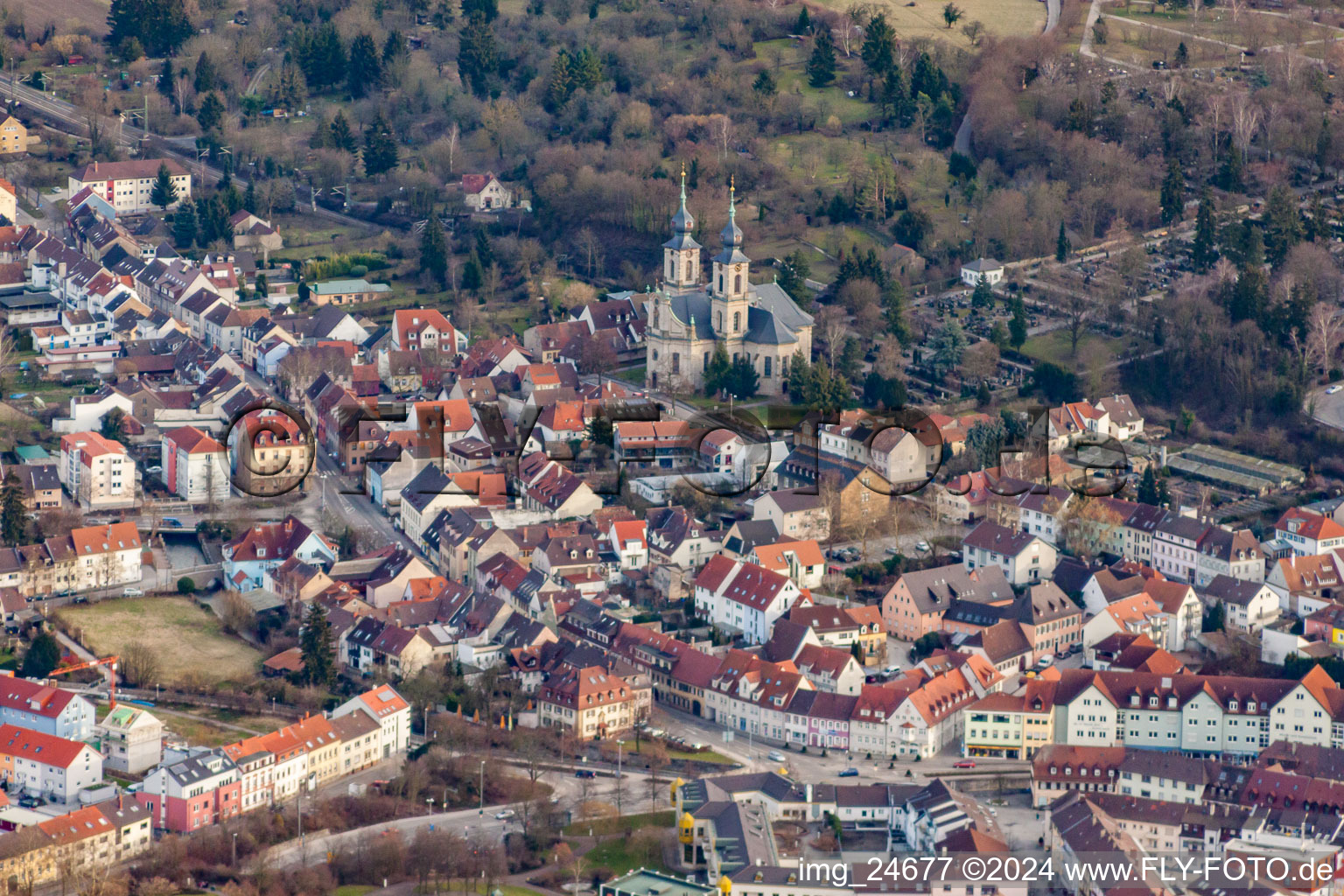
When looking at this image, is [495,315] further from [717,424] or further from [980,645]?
[980,645]

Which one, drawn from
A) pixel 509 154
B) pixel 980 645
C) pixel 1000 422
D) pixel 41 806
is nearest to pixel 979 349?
pixel 1000 422

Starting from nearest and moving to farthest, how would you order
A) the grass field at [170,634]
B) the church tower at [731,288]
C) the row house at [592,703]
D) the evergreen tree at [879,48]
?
the row house at [592,703] → the grass field at [170,634] → the church tower at [731,288] → the evergreen tree at [879,48]

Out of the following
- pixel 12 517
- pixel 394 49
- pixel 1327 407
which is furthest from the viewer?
pixel 394 49

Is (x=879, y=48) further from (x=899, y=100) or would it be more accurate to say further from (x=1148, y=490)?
(x=1148, y=490)

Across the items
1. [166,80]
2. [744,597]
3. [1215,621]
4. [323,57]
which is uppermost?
[323,57]

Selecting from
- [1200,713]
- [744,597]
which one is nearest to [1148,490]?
[1200,713]

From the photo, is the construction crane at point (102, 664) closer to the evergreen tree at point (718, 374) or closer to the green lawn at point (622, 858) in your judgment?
the green lawn at point (622, 858)

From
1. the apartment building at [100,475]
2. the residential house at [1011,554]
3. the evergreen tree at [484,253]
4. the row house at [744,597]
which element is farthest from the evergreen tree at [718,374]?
the apartment building at [100,475]
